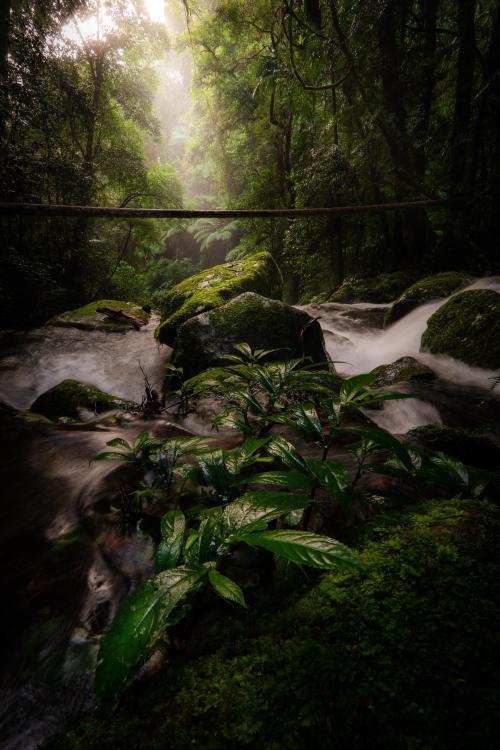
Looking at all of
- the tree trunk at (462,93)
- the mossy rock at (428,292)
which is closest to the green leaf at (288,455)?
the mossy rock at (428,292)

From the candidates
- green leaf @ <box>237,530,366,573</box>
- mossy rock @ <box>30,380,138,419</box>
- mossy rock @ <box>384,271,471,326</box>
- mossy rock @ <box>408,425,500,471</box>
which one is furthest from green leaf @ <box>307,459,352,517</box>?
mossy rock @ <box>384,271,471,326</box>

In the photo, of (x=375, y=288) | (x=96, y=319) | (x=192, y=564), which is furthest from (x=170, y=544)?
(x=375, y=288)

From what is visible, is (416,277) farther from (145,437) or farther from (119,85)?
(119,85)

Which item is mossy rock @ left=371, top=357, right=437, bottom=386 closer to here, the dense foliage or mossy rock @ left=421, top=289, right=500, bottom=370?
mossy rock @ left=421, top=289, right=500, bottom=370

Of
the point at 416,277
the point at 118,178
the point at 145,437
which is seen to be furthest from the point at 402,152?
the point at 118,178

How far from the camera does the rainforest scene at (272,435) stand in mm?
719

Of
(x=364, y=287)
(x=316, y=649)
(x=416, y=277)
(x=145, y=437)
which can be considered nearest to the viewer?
(x=316, y=649)

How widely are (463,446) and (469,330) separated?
3.07 meters

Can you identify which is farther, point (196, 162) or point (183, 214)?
point (196, 162)

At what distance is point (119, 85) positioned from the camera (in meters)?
11.9

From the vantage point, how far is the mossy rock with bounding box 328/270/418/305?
831 cm

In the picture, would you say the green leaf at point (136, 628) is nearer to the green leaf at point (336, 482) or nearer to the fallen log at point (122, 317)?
the green leaf at point (336, 482)

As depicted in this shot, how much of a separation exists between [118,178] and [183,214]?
12.1m

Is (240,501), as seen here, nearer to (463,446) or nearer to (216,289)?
(463,446)
